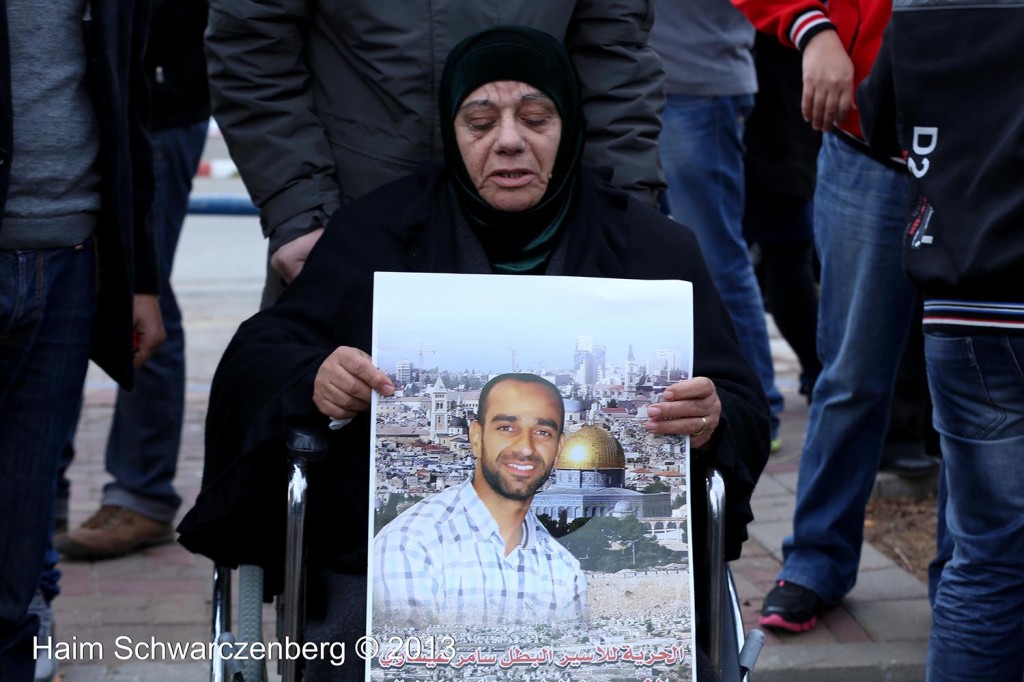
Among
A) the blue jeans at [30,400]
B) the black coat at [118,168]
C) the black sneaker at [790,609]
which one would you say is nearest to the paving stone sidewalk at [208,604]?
the black sneaker at [790,609]

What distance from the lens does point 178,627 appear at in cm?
414

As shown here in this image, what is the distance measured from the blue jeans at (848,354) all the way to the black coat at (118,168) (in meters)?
1.72

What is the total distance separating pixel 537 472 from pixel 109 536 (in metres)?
2.48

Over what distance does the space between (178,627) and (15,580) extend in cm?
121

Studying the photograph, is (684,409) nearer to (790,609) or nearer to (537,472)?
(537,472)

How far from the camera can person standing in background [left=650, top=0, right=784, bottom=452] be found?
5.20 metres

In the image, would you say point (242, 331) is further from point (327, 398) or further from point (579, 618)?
point (579, 618)

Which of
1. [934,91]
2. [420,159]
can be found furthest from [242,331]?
[934,91]

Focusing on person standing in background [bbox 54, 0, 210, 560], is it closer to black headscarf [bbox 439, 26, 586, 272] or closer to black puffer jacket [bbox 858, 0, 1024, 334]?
black headscarf [bbox 439, 26, 586, 272]

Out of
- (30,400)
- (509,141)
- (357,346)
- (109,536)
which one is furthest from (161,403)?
(509,141)

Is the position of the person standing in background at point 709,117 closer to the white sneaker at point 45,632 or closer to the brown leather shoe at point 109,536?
the brown leather shoe at point 109,536

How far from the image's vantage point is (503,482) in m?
2.50

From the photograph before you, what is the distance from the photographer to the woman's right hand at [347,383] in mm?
2471

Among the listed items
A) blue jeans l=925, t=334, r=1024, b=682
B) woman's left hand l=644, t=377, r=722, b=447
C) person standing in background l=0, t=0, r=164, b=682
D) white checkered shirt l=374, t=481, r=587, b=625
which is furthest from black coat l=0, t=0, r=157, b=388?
blue jeans l=925, t=334, r=1024, b=682
